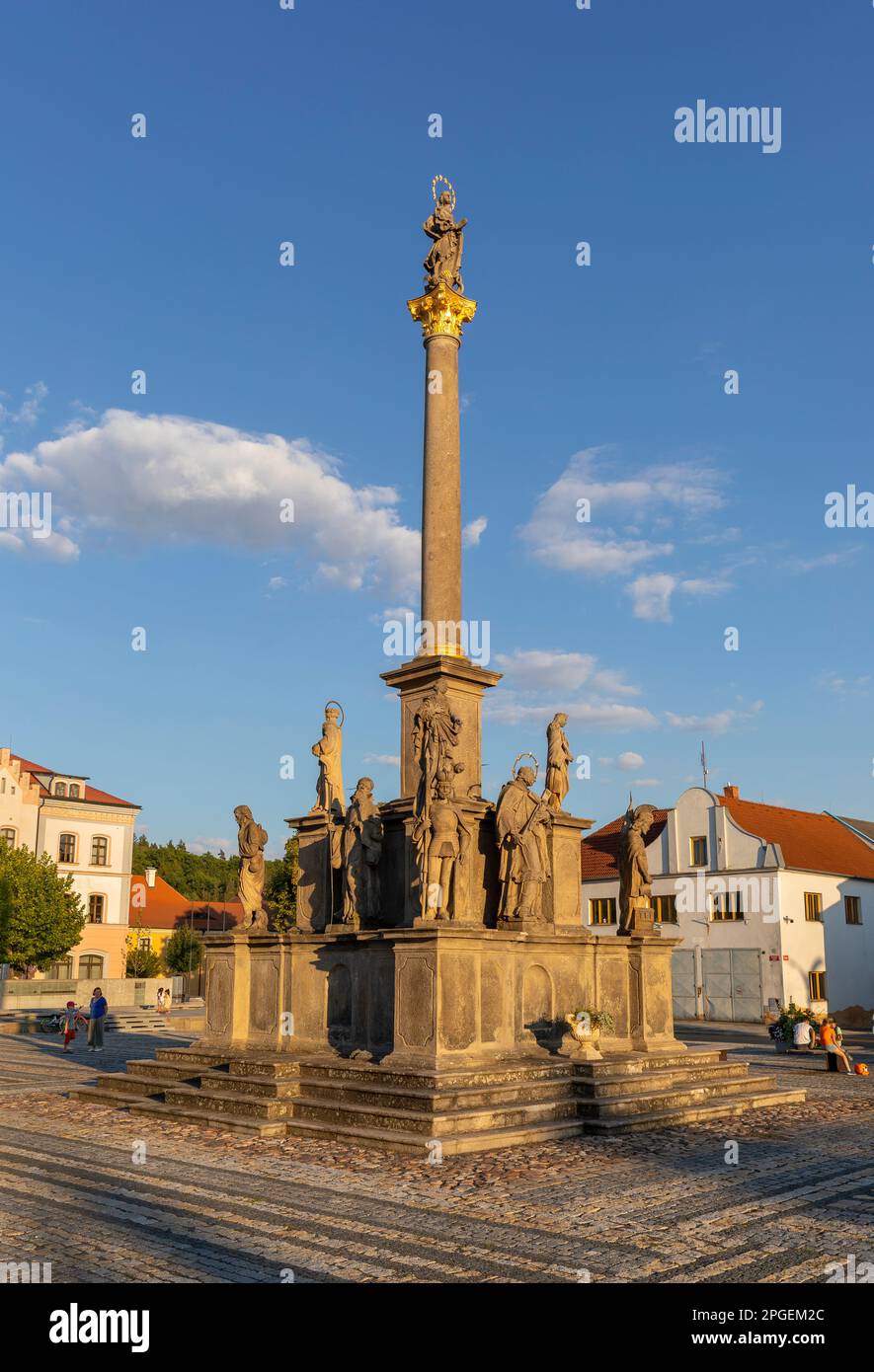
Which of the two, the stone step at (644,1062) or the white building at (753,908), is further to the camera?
the white building at (753,908)

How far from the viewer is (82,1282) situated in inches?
283

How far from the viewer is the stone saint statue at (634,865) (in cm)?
1959

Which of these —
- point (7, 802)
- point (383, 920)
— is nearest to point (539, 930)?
point (383, 920)

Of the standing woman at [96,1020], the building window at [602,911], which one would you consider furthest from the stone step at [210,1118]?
the building window at [602,911]

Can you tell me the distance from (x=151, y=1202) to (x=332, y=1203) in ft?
5.06

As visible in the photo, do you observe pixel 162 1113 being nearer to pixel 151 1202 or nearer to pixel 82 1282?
pixel 151 1202

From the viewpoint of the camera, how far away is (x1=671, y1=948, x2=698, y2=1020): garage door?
44.6m

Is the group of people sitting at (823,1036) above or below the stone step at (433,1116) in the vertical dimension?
below

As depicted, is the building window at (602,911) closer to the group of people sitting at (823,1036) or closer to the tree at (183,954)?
the group of people sitting at (823,1036)

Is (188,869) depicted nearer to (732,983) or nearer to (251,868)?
(732,983)

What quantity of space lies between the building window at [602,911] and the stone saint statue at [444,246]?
1279 inches

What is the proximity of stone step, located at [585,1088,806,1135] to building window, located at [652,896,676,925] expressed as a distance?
28440 mm

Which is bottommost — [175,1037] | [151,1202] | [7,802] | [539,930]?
[175,1037]

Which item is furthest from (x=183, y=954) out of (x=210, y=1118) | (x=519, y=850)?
(x=210, y=1118)
